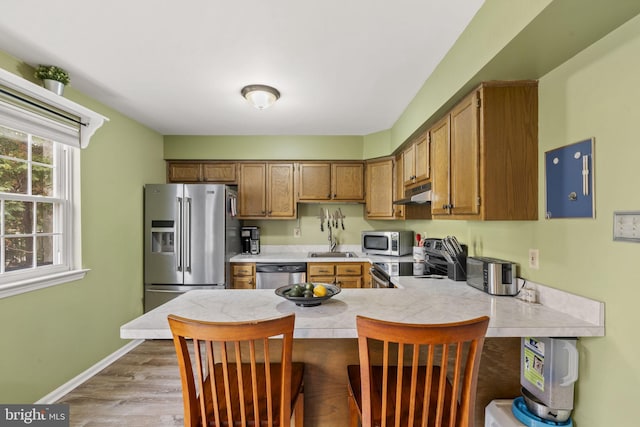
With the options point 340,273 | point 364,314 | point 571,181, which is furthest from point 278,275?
point 571,181

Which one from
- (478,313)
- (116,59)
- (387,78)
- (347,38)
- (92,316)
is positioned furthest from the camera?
(92,316)

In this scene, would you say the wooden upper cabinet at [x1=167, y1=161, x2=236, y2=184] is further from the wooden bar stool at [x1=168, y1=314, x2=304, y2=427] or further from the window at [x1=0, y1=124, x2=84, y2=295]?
the wooden bar stool at [x1=168, y1=314, x2=304, y2=427]

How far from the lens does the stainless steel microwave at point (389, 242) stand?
359 centimetres

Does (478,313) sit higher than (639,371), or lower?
higher

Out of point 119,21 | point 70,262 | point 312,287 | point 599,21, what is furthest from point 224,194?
point 599,21

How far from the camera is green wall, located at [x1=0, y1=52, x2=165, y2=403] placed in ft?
6.46

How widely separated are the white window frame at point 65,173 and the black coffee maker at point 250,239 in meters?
1.80

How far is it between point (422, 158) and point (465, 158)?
826 millimetres

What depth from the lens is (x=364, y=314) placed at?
1.41 m

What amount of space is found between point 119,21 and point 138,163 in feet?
6.53

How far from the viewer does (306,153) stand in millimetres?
3867

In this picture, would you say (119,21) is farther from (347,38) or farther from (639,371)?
(639,371)

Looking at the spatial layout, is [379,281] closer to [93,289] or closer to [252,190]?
[252,190]

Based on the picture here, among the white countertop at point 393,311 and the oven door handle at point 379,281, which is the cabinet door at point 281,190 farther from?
the white countertop at point 393,311
